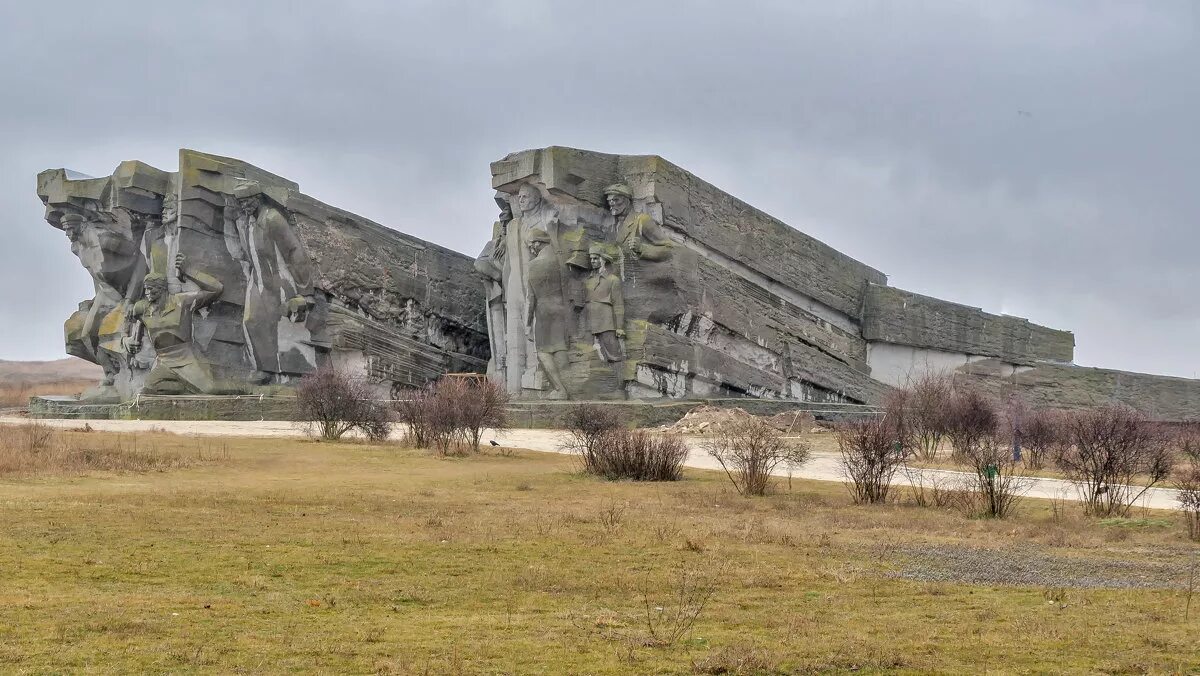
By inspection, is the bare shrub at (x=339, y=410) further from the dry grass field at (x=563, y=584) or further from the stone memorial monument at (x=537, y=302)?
the dry grass field at (x=563, y=584)

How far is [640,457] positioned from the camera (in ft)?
47.4

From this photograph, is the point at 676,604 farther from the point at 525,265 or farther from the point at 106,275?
the point at 106,275

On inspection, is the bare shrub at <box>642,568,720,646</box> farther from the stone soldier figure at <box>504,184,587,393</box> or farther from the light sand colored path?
the stone soldier figure at <box>504,184,587,393</box>

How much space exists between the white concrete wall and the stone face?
42.0 feet

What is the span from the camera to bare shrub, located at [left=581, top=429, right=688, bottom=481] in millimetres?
14406

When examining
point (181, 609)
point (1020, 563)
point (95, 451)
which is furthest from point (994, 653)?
point (95, 451)

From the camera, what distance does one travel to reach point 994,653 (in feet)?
17.7

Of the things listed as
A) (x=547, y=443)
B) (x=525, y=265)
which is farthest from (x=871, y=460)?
(x=525, y=265)

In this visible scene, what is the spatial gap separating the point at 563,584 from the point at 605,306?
1934cm

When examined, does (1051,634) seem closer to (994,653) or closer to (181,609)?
(994,653)

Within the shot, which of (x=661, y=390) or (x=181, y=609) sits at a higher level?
(x=661, y=390)

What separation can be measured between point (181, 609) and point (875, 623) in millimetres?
3724

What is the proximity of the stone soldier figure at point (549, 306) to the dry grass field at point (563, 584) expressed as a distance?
14563 millimetres

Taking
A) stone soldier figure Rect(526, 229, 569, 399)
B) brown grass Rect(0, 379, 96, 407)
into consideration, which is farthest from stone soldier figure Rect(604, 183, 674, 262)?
brown grass Rect(0, 379, 96, 407)
